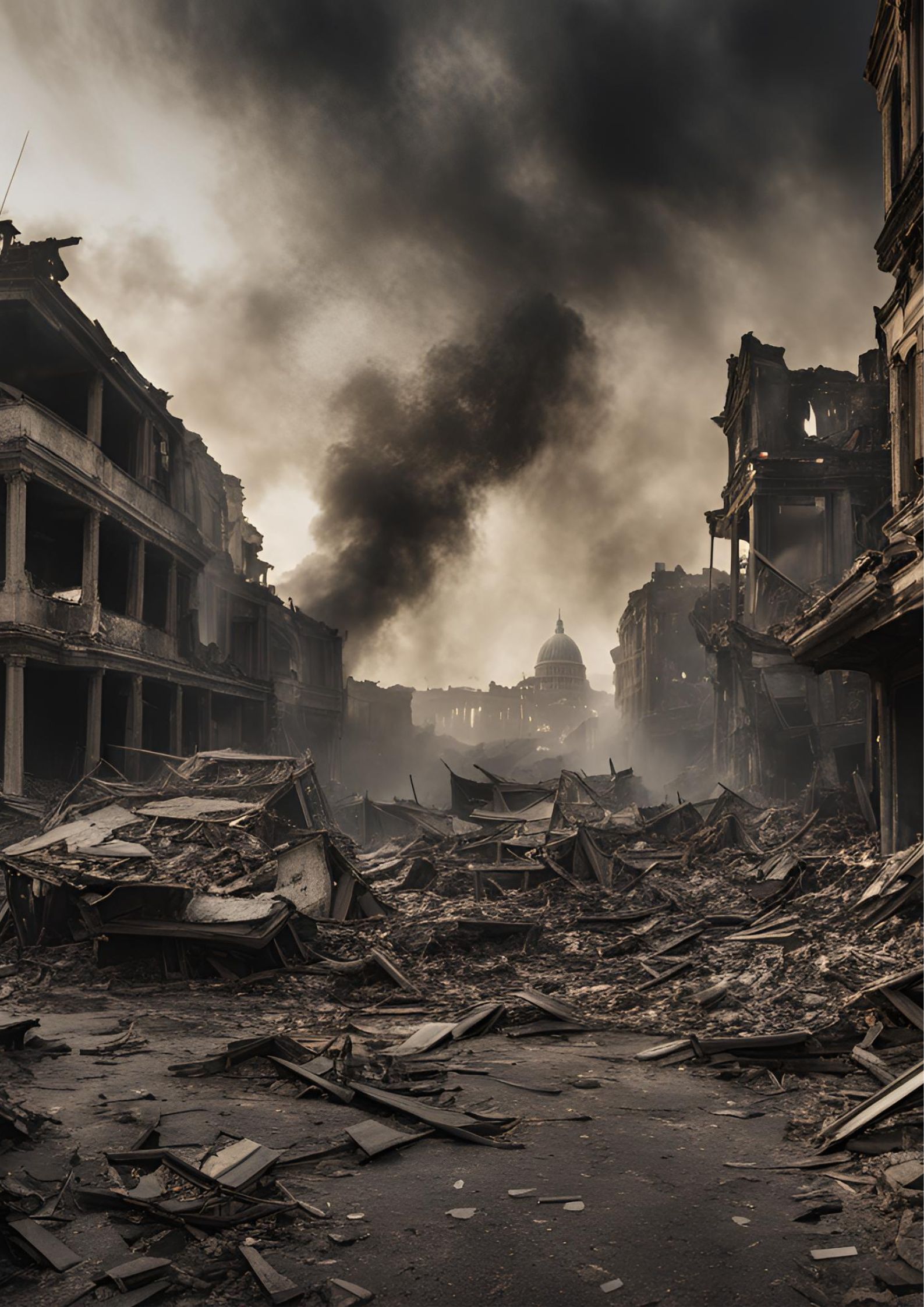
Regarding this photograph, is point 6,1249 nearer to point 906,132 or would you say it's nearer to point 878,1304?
point 878,1304

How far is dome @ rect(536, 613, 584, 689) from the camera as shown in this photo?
332 feet

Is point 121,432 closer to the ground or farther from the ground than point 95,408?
farther from the ground

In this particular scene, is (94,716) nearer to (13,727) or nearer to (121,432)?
(13,727)

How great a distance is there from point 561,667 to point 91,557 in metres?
87.6

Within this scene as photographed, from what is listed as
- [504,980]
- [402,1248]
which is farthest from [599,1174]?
[504,980]

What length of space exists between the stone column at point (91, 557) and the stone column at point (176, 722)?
462cm

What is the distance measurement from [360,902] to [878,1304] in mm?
9245

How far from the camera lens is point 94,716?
728 inches

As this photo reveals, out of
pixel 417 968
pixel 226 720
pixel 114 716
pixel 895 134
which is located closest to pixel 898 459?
pixel 895 134

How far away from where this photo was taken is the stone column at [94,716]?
18.2 meters

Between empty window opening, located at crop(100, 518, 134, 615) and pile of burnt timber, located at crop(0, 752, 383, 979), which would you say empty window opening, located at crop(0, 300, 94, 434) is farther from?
pile of burnt timber, located at crop(0, 752, 383, 979)

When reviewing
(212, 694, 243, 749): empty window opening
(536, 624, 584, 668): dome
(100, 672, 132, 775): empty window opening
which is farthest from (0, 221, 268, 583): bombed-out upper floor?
(536, 624, 584, 668): dome

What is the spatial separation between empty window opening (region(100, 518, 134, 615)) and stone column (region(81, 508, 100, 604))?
3.08 metres

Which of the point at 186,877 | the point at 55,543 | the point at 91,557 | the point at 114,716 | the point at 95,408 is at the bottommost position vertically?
the point at 186,877
